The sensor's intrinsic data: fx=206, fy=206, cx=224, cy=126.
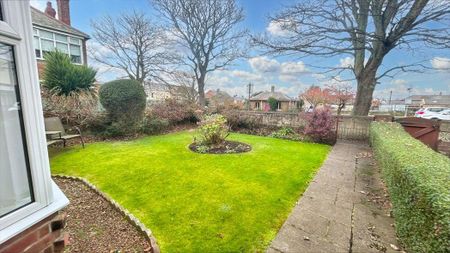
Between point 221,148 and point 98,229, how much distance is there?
165 inches

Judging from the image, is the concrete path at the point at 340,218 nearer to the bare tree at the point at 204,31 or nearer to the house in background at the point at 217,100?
→ the house in background at the point at 217,100

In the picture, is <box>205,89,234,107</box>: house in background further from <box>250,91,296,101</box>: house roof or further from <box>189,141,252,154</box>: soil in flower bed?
<box>250,91,296,101</box>: house roof

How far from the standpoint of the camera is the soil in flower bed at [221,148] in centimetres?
615

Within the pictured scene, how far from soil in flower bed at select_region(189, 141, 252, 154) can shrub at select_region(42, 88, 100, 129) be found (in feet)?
13.4

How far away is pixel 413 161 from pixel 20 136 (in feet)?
12.6

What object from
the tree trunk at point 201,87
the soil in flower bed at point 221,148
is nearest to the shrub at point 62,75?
the soil in flower bed at point 221,148

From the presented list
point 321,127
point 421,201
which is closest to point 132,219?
point 421,201

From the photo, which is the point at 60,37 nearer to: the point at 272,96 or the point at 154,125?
the point at 154,125

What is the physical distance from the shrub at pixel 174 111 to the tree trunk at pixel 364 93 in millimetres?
7769

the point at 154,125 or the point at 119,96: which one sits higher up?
the point at 119,96

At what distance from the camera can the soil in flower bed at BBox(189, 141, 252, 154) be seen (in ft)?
20.2

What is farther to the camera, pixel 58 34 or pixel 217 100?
pixel 217 100

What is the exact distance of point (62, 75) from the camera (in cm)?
791

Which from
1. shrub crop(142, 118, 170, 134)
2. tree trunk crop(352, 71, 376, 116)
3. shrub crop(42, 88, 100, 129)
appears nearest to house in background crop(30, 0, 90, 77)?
shrub crop(42, 88, 100, 129)
